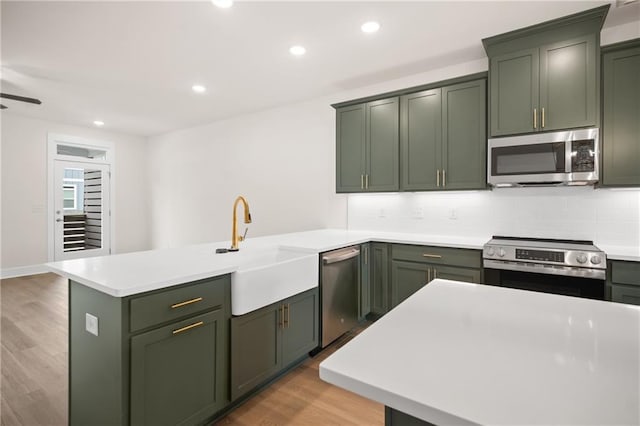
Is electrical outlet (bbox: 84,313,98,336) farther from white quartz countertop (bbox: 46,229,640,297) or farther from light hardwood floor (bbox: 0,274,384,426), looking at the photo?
light hardwood floor (bbox: 0,274,384,426)

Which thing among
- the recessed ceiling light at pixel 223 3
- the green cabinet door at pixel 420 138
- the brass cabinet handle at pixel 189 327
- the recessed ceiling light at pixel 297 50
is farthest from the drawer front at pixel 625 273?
the recessed ceiling light at pixel 223 3

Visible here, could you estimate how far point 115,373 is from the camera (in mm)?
1503

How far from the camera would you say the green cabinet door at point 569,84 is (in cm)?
250

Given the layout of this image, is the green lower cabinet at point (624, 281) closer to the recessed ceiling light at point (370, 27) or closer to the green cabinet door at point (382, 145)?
the green cabinet door at point (382, 145)

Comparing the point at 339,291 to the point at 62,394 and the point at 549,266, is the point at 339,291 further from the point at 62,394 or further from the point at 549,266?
the point at 62,394

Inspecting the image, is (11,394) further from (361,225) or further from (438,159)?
(438,159)

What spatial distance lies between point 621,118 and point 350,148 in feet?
7.60

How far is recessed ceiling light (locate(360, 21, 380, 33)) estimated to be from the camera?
2.69 metres

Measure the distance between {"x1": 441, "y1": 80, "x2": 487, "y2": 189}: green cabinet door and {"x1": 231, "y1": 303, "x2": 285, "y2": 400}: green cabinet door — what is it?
2.06 metres

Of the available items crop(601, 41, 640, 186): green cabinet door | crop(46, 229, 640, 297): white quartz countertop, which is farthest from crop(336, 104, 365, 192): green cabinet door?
crop(601, 41, 640, 186): green cabinet door

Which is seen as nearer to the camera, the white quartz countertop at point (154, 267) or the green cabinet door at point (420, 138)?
the white quartz countertop at point (154, 267)

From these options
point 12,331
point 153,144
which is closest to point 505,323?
point 12,331

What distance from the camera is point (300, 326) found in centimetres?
252

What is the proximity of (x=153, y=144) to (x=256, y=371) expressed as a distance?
652 cm
